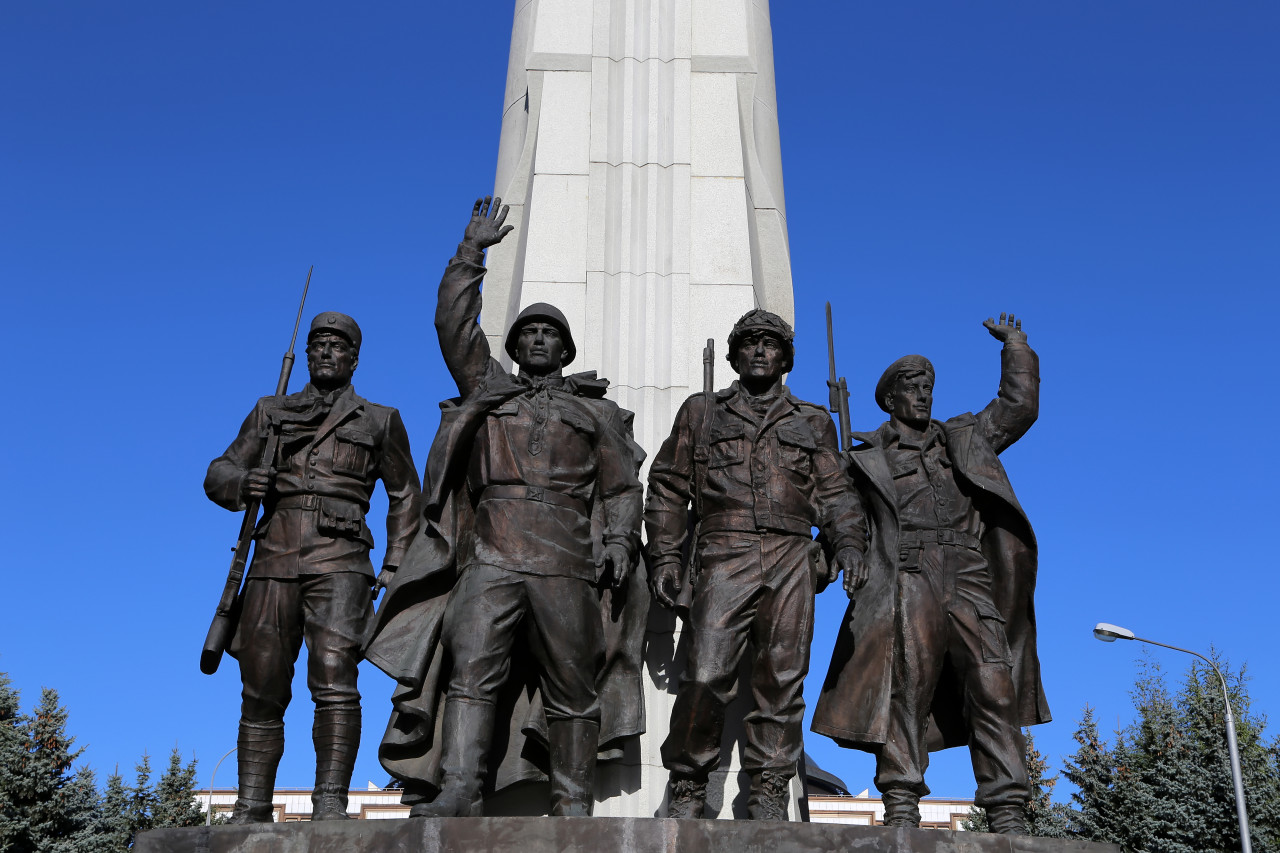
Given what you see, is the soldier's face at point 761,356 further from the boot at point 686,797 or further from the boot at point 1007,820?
the boot at point 1007,820

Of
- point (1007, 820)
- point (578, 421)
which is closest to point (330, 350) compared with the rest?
point (578, 421)

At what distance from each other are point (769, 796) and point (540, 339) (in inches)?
123

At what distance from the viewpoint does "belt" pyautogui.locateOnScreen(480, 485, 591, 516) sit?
27.8 feet

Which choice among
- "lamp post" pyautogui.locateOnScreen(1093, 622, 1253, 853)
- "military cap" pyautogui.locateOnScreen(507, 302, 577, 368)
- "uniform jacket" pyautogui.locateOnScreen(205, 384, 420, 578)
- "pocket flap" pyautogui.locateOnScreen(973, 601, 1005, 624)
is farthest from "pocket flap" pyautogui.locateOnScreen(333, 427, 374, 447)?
"lamp post" pyautogui.locateOnScreen(1093, 622, 1253, 853)

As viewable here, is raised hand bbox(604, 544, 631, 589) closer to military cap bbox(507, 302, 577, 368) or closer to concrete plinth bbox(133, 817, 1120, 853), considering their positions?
military cap bbox(507, 302, 577, 368)

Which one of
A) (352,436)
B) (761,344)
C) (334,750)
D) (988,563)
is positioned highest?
(761,344)

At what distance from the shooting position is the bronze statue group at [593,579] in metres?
8.21

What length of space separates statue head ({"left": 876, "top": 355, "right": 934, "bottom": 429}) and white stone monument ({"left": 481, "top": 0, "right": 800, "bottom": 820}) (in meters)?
1.32

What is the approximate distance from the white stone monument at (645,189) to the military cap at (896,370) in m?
1.19

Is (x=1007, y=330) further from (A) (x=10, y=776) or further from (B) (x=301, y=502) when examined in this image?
(A) (x=10, y=776)

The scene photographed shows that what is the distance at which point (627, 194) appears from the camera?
1111cm

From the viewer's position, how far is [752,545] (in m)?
8.51

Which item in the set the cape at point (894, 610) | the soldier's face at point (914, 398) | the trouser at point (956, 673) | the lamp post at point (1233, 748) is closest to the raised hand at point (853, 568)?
the cape at point (894, 610)

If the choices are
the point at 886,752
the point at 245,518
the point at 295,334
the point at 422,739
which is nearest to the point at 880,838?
the point at 886,752
